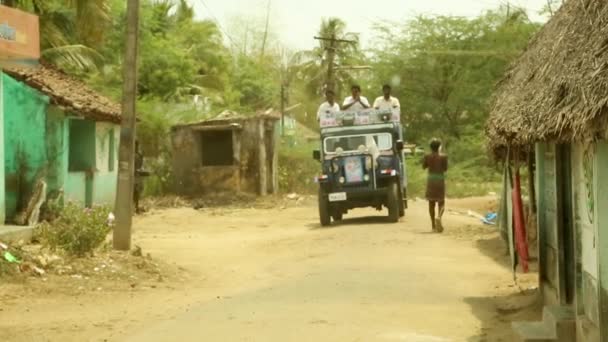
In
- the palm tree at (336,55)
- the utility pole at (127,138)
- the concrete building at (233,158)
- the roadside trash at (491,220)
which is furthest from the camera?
the palm tree at (336,55)

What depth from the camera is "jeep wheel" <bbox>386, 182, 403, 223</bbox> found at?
21.4 m

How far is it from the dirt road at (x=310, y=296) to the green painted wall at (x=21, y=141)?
9.54 feet

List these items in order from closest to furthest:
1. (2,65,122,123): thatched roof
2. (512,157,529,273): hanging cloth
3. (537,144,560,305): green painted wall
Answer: (537,144,560,305): green painted wall < (512,157,529,273): hanging cloth < (2,65,122,123): thatched roof

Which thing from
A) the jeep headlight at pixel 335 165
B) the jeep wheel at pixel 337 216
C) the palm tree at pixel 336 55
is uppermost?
the palm tree at pixel 336 55

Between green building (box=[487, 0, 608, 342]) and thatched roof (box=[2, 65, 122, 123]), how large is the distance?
11418 mm

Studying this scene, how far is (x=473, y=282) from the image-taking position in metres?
13.3

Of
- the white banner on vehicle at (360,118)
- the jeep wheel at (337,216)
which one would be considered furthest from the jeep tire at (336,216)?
the white banner on vehicle at (360,118)

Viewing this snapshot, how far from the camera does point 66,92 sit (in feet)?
75.7

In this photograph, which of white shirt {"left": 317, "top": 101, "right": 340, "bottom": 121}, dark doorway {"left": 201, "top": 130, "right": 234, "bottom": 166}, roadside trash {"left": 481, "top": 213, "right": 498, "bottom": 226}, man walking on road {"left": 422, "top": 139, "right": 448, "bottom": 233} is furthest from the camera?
dark doorway {"left": 201, "top": 130, "right": 234, "bottom": 166}

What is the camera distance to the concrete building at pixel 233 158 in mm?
32906

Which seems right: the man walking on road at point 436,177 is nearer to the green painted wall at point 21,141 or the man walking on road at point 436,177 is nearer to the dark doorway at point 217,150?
the green painted wall at point 21,141

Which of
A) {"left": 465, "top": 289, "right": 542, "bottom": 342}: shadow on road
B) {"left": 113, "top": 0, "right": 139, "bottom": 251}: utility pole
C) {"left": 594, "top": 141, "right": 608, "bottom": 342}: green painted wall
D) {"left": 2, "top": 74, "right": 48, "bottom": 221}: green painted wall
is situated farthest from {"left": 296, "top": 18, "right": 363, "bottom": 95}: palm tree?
{"left": 594, "top": 141, "right": 608, "bottom": 342}: green painted wall

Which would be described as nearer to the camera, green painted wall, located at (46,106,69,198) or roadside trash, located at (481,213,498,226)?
roadside trash, located at (481,213,498,226)

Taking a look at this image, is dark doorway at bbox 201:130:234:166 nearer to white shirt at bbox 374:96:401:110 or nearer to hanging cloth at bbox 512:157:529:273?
white shirt at bbox 374:96:401:110
